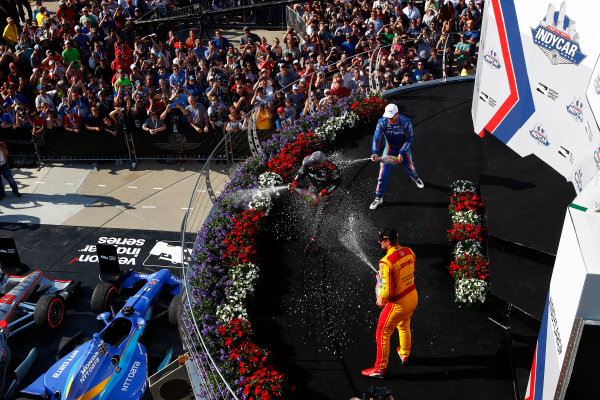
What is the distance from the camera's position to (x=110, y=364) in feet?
34.0

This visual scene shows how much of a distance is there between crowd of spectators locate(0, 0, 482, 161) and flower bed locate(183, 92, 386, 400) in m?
1.09

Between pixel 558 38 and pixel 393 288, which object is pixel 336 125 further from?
pixel 393 288

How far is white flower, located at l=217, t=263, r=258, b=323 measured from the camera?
9504 mm

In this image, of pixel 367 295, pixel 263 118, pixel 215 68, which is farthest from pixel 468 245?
pixel 215 68

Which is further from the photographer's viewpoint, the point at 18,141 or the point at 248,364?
the point at 18,141

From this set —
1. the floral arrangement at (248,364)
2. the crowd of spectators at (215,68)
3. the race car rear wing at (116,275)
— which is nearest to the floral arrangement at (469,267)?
the floral arrangement at (248,364)

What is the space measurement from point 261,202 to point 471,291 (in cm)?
426

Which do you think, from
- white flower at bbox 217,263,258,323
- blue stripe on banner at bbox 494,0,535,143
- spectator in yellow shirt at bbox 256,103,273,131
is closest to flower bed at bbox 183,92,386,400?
white flower at bbox 217,263,258,323

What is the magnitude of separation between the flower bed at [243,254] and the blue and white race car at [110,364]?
1.48 m

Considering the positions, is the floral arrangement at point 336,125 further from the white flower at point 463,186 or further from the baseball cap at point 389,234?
the baseball cap at point 389,234

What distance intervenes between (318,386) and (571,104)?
6.32 meters

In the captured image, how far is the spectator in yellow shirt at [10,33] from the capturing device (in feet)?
72.6

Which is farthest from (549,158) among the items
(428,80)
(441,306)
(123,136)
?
(123,136)

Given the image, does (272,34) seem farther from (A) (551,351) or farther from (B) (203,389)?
(A) (551,351)
